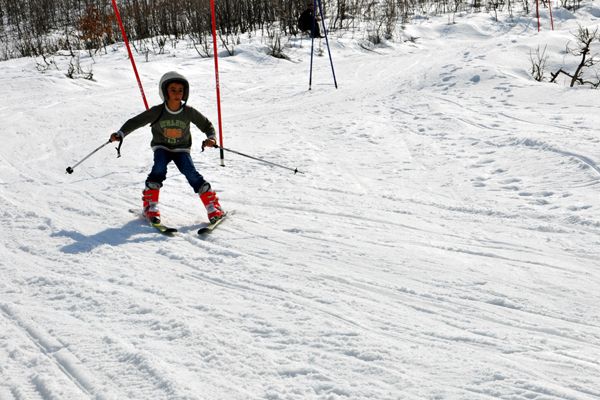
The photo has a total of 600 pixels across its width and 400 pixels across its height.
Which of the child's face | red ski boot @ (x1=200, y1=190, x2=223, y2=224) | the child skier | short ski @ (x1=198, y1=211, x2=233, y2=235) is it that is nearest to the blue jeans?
the child skier

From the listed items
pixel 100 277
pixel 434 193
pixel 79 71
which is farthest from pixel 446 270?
pixel 79 71

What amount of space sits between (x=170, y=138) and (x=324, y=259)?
1698 millimetres

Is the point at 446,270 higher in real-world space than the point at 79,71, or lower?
lower

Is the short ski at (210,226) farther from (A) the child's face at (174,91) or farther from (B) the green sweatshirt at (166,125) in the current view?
(A) the child's face at (174,91)

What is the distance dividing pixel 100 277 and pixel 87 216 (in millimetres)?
1339

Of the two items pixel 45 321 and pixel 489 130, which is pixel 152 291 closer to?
pixel 45 321

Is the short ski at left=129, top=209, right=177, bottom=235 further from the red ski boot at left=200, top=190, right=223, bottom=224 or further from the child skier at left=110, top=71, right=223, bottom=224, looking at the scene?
the red ski boot at left=200, top=190, right=223, bottom=224

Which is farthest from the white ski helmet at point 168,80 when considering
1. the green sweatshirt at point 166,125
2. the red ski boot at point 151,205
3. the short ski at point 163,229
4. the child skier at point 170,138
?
the short ski at point 163,229

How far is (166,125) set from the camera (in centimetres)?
455

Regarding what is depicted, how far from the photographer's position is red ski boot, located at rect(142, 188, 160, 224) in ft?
14.6

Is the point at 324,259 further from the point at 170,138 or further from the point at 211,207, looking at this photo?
the point at 170,138

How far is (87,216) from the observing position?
15.5 ft

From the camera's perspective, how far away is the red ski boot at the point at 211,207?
443 cm

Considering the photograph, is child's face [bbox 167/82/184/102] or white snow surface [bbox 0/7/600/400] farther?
child's face [bbox 167/82/184/102]
